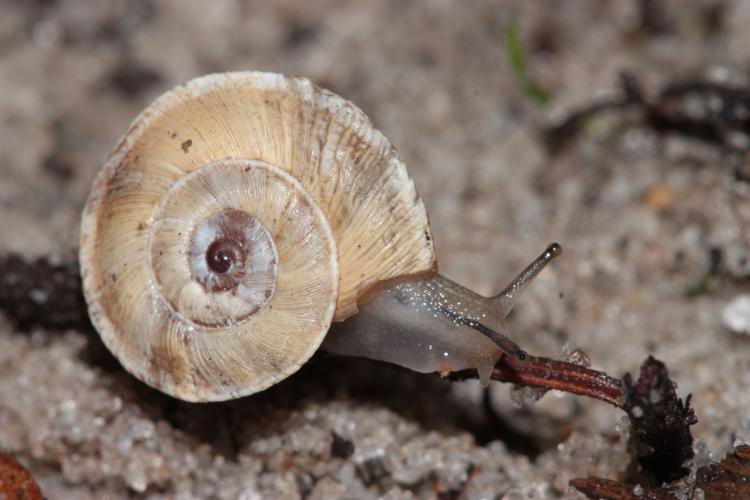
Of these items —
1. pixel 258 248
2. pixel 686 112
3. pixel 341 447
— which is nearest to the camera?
pixel 258 248

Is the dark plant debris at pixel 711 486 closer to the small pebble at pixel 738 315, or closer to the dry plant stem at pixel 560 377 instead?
the dry plant stem at pixel 560 377

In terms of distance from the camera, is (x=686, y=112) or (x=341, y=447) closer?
(x=341, y=447)

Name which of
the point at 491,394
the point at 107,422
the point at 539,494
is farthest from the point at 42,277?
the point at 539,494

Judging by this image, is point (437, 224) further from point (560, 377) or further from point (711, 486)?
point (711, 486)

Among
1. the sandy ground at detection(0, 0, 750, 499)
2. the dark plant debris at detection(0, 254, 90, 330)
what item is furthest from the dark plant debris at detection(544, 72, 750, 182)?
the dark plant debris at detection(0, 254, 90, 330)

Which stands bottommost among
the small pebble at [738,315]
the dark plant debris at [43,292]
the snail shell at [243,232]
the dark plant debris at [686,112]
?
the dark plant debris at [43,292]

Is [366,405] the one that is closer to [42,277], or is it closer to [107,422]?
[107,422]

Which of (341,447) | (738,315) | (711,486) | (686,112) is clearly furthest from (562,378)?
(686,112)

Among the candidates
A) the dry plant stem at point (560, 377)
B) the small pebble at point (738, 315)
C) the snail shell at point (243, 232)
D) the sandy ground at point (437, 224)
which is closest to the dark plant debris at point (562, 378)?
the dry plant stem at point (560, 377)

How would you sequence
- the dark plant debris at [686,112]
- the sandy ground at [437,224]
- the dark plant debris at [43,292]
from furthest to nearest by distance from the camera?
1. the dark plant debris at [686,112]
2. the dark plant debris at [43,292]
3. the sandy ground at [437,224]
